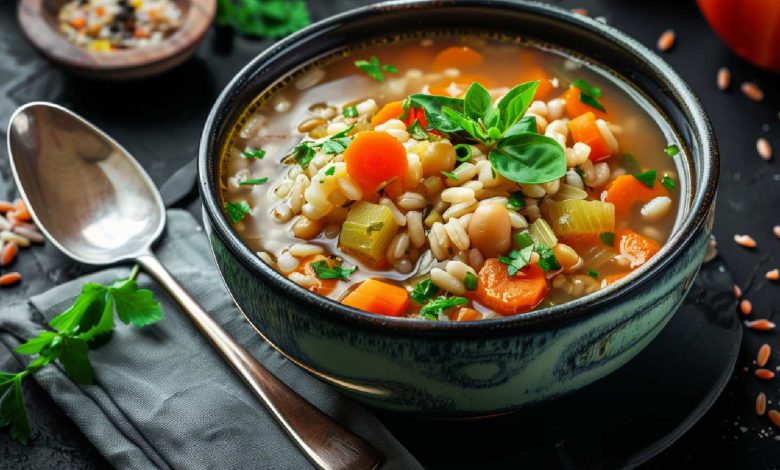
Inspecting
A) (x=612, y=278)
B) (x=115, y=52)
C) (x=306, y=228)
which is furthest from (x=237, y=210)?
(x=115, y=52)

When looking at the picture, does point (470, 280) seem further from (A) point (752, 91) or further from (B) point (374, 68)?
(A) point (752, 91)

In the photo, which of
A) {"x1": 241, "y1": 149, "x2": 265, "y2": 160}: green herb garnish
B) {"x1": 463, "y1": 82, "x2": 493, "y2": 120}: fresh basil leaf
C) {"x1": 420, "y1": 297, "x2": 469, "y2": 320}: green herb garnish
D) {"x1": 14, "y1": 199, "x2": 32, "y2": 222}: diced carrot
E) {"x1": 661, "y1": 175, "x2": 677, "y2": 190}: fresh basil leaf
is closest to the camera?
{"x1": 420, "y1": 297, "x2": 469, "y2": 320}: green herb garnish

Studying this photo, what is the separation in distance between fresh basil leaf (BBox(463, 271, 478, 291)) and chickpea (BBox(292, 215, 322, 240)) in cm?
46

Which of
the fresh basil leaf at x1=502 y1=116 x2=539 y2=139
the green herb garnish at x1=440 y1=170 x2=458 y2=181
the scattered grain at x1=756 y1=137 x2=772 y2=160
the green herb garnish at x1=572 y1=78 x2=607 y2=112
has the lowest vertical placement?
the scattered grain at x1=756 y1=137 x2=772 y2=160

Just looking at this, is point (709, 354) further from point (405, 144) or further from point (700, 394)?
point (405, 144)

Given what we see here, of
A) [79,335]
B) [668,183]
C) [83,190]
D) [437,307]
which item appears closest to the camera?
[437,307]

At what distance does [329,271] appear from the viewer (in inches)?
96.3

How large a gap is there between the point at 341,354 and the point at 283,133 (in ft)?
3.14

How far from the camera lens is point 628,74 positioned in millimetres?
2854

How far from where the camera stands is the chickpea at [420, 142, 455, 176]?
2516 millimetres

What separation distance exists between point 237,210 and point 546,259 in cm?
86

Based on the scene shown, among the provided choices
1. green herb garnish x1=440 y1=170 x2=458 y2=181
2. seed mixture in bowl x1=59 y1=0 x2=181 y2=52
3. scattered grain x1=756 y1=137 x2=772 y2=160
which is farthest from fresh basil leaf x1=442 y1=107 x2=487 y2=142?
seed mixture in bowl x1=59 y1=0 x2=181 y2=52

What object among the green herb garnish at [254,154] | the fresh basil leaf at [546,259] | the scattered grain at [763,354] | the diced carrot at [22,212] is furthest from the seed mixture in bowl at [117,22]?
the scattered grain at [763,354]

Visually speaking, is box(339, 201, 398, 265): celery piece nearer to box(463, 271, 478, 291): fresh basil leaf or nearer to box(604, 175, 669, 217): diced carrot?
box(463, 271, 478, 291): fresh basil leaf
